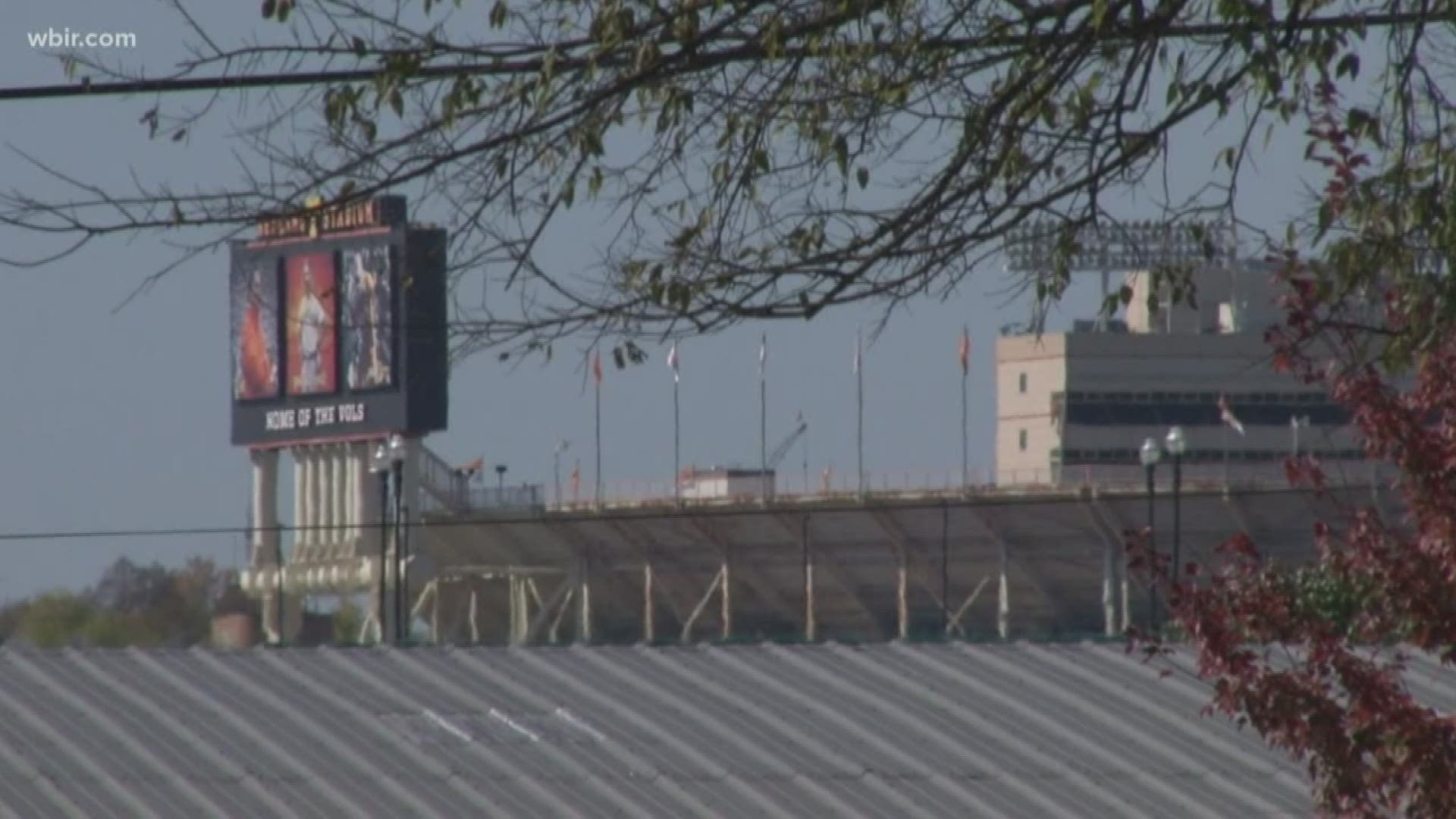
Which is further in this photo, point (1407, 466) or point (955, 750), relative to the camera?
point (955, 750)

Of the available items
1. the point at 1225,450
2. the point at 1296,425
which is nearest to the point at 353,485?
the point at 1225,450

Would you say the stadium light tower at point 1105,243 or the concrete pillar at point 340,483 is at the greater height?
the stadium light tower at point 1105,243

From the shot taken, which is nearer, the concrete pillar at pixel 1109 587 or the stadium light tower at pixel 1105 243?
the stadium light tower at pixel 1105 243

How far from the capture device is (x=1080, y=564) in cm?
9188

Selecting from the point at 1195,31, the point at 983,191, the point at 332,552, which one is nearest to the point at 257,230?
the point at 983,191

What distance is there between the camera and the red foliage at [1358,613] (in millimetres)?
13852

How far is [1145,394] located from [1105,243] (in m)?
111

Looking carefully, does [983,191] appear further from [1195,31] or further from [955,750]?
[955,750]

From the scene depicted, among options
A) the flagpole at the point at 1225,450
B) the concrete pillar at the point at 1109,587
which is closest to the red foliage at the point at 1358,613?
the concrete pillar at the point at 1109,587

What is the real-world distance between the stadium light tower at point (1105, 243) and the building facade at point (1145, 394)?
102 m

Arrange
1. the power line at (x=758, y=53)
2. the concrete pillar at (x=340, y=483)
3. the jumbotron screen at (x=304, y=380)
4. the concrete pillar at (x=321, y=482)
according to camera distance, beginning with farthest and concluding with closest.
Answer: the concrete pillar at (x=321, y=482) → the concrete pillar at (x=340, y=483) → the jumbotron screen at (x=304, y=380) → the power line at (x=758, y=53)

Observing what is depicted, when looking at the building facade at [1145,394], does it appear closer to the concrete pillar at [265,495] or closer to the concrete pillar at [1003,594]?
the concrete pillar at [1003,594]

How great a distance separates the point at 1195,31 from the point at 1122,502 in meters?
76.3

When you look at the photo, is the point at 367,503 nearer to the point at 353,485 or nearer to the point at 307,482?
the point at 353,485
